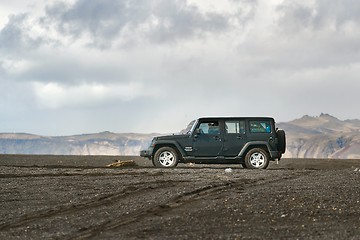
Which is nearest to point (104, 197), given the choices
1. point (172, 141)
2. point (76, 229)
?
point (76, 229)

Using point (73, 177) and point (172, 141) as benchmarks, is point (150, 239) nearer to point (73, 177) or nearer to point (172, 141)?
point (73, 177)

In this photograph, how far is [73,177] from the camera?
1988 cm

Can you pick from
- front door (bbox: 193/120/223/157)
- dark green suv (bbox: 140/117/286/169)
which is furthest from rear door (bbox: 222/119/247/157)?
front door (bbox: 193/120/223/157)

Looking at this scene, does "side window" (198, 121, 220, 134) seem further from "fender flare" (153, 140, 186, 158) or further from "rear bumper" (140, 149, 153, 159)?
"rear bumper" (140, 149, 153, 159)

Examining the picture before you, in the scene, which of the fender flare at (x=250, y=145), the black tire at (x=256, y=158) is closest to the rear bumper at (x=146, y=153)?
the fender flare at (x=250, y=145)

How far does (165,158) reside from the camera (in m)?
25.0

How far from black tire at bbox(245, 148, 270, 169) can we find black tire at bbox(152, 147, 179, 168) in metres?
2.67

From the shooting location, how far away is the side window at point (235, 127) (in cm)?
2458

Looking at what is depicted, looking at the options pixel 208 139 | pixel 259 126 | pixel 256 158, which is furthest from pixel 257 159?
pixel 208 139

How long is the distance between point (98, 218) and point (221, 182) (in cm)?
592

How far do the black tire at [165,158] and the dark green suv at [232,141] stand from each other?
0.27 m

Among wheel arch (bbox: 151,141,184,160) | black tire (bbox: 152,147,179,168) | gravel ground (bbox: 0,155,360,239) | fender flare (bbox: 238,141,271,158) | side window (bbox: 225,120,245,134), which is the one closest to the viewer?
gravel ground (bbox: 0,155,360,239)

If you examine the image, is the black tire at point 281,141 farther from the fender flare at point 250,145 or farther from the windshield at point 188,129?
the windshield at point 188,129

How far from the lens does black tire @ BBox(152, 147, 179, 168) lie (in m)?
24.9
